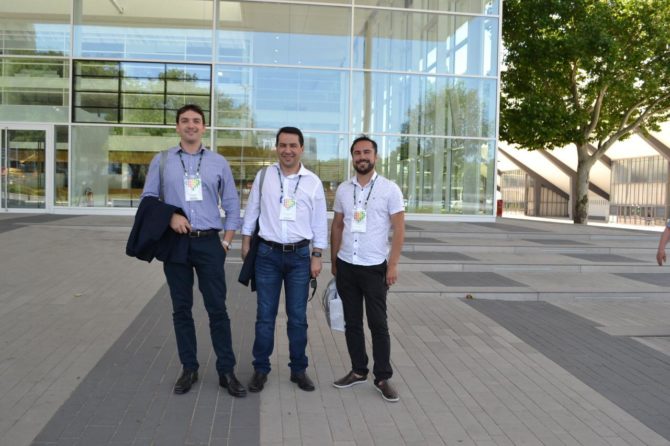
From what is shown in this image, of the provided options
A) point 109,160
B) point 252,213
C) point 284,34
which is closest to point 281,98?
point 284,34

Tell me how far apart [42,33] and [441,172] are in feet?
43.8

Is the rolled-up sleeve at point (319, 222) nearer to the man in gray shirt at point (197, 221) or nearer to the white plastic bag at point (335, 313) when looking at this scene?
the white plastic bag at point (335, 313)

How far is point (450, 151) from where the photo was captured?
21.2 m

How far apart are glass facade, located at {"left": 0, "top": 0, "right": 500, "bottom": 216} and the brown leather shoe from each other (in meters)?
16.0

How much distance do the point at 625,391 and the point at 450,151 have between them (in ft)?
55.1

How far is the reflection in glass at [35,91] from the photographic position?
65.0 ft

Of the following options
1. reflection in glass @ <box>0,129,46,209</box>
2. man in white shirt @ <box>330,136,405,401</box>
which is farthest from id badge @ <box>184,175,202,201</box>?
reflection in glass @ <box>0,129,46,209</box>

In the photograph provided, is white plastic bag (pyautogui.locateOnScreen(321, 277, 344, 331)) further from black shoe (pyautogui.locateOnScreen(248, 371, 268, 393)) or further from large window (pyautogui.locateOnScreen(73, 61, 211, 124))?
large window (pyautogui.locateOnScreen(73, 61, 211, 124))

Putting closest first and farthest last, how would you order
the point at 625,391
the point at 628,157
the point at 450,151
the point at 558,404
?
the point at 558,404, the point at 625,391, the point at 450,151, the point at 628,157

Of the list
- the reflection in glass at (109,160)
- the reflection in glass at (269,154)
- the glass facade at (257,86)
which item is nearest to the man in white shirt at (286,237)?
the reflection in glass at (269,154)

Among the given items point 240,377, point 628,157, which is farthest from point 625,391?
point 628,157

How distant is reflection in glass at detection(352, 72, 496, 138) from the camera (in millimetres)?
20953

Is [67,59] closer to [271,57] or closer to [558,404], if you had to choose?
[271,57]

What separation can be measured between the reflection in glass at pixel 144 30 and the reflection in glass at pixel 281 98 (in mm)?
1268
